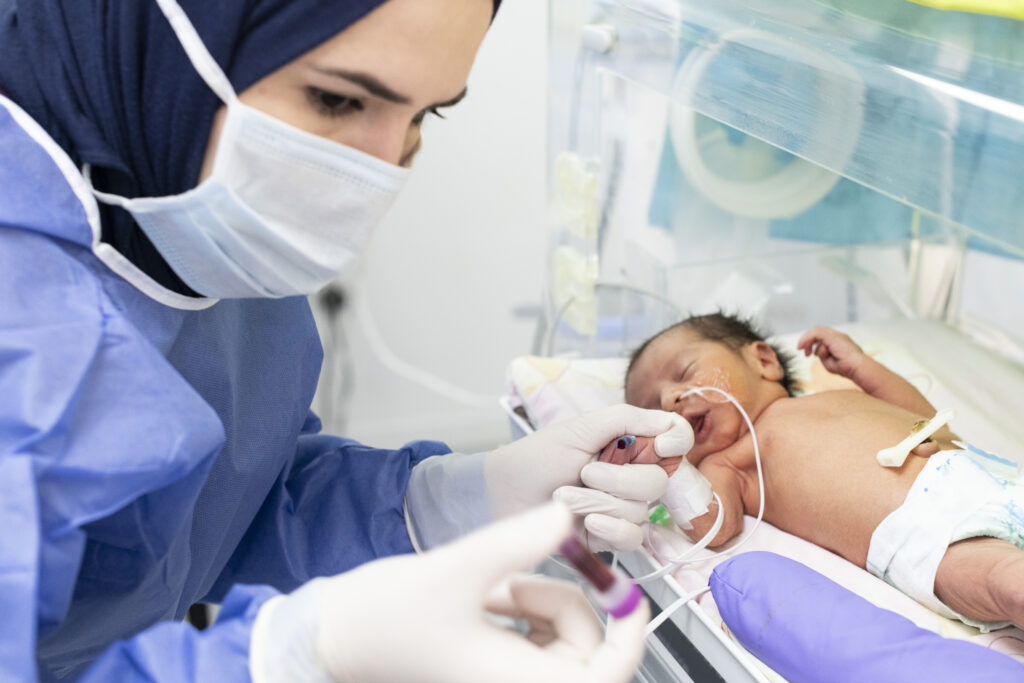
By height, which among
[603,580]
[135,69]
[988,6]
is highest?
[988,6]

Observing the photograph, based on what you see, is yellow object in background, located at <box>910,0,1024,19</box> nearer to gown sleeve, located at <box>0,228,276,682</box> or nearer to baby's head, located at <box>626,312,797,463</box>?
baby's head, located at <box>626,312,797,463</box>

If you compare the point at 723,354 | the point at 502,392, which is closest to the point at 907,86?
the point at 723,354

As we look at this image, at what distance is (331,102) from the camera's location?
0.86 m

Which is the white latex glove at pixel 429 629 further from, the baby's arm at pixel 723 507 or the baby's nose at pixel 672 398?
the baby's nose at pixel 672 398

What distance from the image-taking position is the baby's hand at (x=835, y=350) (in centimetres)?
154

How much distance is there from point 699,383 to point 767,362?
7.0 inches

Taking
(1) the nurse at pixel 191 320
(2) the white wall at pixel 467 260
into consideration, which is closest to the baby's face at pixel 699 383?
(1) the nurse at pixel 191 320

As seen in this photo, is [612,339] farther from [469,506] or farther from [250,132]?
[250,132]

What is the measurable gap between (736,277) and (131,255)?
1274 mm

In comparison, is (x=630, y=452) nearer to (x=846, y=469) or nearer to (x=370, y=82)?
(x=846, y=469)

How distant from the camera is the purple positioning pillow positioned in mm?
887

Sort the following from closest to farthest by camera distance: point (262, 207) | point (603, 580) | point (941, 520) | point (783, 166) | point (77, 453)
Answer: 1. point (603, 580)
2. point (77, 453)
3. point (262, 207)
4. point (941, 520)
5. point (783, 166)

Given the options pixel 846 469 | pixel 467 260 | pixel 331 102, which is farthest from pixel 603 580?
pixel 467 260

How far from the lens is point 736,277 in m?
1.85
